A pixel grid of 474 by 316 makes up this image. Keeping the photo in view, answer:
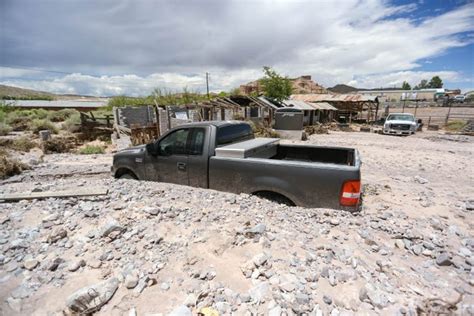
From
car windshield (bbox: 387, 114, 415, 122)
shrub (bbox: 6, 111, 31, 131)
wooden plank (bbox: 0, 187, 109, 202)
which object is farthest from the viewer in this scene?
car windshield (bbox: 387, 114, 415, 122)

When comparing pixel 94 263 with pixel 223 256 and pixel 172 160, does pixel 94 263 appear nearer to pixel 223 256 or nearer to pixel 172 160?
pixel 223 256

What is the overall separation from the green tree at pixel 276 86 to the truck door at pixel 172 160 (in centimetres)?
2116

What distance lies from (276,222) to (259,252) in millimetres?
700

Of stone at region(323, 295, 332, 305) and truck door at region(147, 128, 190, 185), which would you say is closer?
stone at region(323, 295, 332, 305)

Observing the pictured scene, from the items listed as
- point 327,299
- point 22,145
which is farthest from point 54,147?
point 327,299

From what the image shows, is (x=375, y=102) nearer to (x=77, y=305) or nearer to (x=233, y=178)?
(x=233, y=178)

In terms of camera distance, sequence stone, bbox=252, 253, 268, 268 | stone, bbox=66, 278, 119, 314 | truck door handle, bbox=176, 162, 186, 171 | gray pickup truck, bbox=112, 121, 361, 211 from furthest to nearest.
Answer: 1. truck door handle, bbox=176, 162, 186, 171
2. gray pickup truck, bbox=112, 121, 361, 211
3. stone, bbox=252, 253, 268, 268
4. stone, bbox=66, 278, 119, 314

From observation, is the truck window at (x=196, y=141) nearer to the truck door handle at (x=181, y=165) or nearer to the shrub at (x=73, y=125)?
the truck door handle at (x=181, y=165)

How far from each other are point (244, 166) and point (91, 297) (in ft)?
8.13

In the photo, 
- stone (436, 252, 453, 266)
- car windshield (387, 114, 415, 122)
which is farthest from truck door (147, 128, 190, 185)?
car windshield (387, 114, 415, 122)

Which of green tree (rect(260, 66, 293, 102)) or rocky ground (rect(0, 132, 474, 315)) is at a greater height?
green tree (rect(260, 66, 293, 102))

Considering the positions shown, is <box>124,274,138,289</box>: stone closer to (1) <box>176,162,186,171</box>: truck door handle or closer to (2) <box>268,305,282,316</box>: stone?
(2) <box>268,305,282,316</box>: stone

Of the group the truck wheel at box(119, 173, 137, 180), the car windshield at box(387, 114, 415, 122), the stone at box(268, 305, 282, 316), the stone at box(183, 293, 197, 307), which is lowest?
the stone at box(268, 305, 282, 316)

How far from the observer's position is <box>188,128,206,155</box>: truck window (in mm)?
4133
